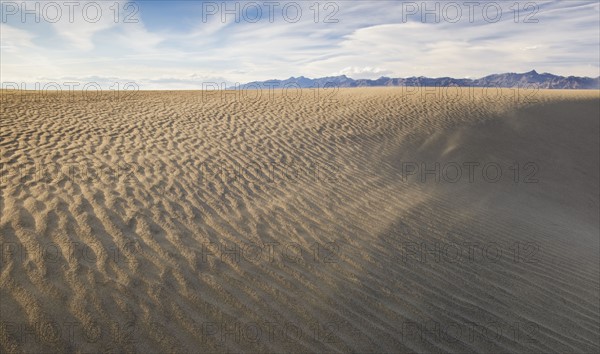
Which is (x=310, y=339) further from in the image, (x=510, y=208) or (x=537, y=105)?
(x=537, y=105)

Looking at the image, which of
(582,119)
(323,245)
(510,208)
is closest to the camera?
(323,245)

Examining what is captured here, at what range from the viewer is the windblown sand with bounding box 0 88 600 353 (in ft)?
12.1

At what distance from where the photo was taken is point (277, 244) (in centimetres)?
519

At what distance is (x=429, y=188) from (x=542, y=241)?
249 centimetres

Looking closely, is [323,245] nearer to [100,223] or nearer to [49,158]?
[100,223]

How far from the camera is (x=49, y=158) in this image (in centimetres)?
716

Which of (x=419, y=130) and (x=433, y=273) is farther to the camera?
(x=419, y=130)

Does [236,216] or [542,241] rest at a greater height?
[236,216]

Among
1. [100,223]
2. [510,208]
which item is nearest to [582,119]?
[510,208]

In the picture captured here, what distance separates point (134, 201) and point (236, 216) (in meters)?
1.62

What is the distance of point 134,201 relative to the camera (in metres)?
5.80

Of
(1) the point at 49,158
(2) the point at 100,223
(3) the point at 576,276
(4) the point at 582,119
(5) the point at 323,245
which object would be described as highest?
(4) the point at 582,119

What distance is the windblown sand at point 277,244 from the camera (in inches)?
145

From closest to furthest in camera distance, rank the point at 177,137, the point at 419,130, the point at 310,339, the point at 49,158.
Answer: the point at 310,339 → the point at 49,158 → the point at 177,137 → the point at 419,130
